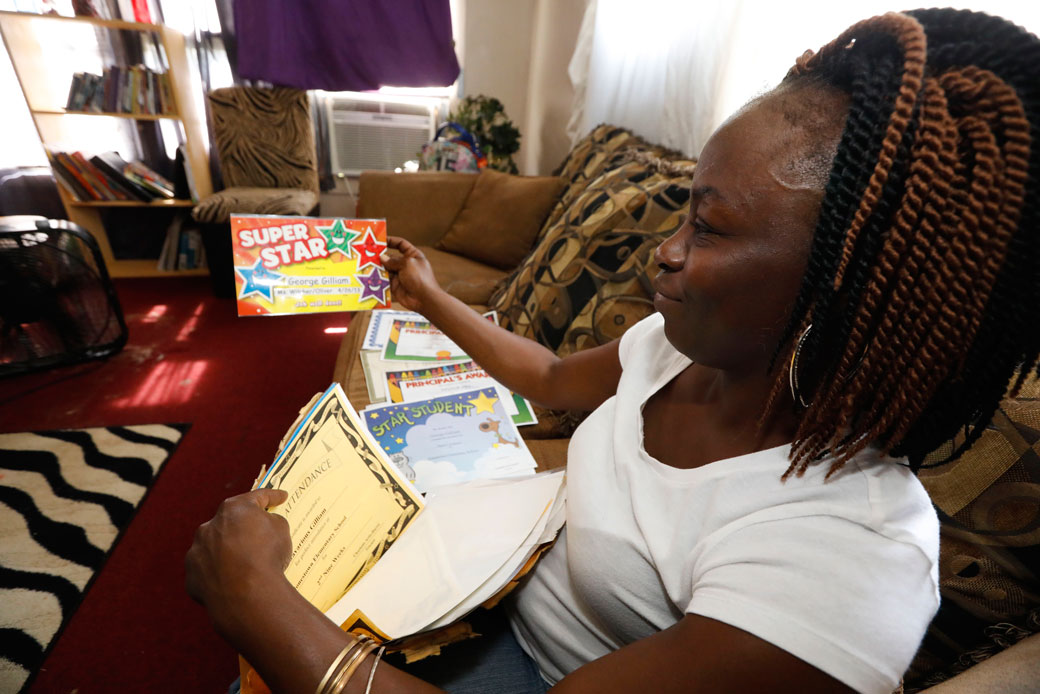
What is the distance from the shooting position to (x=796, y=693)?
1.23 feet

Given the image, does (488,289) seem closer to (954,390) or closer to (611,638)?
(611,638)

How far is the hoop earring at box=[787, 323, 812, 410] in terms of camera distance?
1.44ft

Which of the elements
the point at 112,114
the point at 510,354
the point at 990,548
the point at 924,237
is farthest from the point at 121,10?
the point at 990,548

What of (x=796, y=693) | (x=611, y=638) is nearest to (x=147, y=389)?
(x=611, y=638)

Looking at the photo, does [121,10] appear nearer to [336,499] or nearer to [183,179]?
[183,179]

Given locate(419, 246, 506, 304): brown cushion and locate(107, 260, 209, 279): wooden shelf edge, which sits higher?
locate(419, 246, 506, 304): brown cushion

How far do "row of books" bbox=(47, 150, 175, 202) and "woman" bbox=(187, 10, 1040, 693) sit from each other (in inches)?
125

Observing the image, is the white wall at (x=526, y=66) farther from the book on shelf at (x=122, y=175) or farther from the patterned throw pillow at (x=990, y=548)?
the patterned throw pillow at (x=990, y=548)

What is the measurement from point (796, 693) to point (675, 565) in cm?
14

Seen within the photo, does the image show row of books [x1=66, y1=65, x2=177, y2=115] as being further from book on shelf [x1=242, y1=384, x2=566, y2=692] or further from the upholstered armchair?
book on shelf [x1=242, y1=384, x2=566, y2=692]

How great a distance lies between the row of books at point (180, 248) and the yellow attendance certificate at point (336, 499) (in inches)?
118

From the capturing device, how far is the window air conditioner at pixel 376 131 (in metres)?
3.43

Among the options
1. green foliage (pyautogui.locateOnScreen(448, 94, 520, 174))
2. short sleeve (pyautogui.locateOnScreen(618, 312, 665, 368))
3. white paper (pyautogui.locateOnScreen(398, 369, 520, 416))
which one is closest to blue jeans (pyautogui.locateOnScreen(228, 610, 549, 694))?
short sleeve (pyautogui.locateOnScreen(618, 312, 665, 368))

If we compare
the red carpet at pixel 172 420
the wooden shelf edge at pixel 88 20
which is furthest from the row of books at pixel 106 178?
the wooden shelf edge at pixel 88 20
